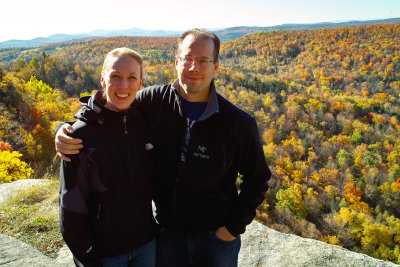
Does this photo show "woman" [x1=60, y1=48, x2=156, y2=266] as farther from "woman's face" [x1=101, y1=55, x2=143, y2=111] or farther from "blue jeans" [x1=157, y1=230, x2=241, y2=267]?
"blue jeans" [x1=157, y1=230, x2=241, y2=267]

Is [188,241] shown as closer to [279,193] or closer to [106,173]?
[106,173]

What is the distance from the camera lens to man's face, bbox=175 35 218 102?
2.16 m

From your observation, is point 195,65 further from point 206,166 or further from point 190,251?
point 190,251

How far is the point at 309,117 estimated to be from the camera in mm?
67438

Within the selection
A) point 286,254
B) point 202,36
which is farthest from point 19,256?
point 286,254

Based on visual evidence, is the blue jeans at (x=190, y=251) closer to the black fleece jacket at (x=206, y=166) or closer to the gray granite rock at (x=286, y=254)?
the black fleece jacket at (x=206, y=166)

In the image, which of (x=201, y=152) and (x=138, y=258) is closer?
(x=138, y=258)

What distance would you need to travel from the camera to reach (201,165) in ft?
6.90

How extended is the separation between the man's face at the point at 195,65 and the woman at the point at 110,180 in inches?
15.1

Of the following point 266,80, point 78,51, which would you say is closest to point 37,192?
point 266,80

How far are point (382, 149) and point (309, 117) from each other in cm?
1755

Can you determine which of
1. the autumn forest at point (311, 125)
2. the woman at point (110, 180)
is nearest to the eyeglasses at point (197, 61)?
the woman at point (110, 180)

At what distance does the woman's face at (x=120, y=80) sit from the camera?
1.88 meters

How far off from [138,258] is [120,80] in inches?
54.3
